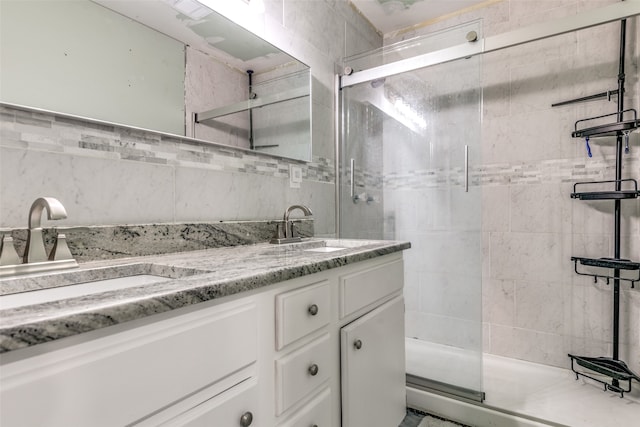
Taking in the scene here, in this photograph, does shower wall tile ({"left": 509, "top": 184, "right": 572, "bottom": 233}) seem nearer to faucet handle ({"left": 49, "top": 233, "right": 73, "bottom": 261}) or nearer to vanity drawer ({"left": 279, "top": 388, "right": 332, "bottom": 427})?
vanity drawer ({"left": 279, "top": 388, "right": 332, "bottom": 427})

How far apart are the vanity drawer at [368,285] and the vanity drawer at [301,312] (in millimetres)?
97

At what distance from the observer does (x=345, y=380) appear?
107 centimetres

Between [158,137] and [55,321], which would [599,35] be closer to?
[158,137]

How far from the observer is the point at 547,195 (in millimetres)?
2133

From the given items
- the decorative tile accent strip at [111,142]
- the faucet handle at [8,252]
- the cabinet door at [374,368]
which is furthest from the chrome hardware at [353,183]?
the faucet handle at [8,252]

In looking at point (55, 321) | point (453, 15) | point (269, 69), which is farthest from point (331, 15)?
point (55, 321)

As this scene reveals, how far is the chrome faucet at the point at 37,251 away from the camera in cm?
75

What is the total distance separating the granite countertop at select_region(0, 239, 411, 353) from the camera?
16.9 inches

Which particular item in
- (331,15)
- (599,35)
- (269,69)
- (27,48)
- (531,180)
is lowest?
(531,180)

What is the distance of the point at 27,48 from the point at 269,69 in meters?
0.95

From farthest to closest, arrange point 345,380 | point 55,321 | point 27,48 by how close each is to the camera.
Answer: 1. point 345,380
2. point 27,48
3. point 55,321

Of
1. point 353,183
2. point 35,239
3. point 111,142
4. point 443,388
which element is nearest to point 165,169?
point 111,142

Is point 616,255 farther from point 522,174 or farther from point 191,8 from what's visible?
point 191,8

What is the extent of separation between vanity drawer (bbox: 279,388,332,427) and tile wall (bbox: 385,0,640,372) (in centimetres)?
137
